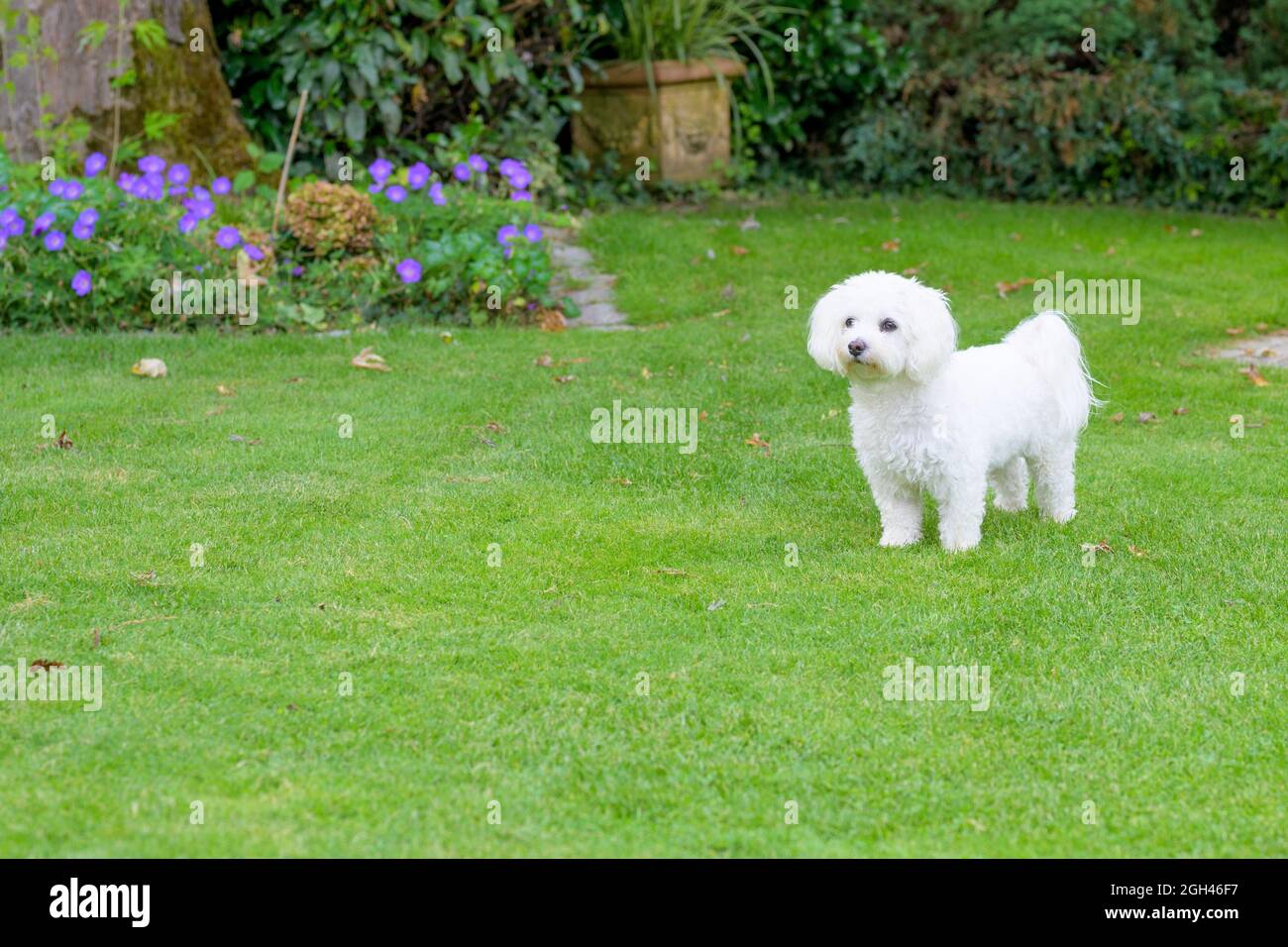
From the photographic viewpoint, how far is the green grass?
3219mm

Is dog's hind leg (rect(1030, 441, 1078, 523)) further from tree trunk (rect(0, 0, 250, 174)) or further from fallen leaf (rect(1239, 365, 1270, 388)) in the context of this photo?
tree trunk (rect(0, 0, 250, 174))

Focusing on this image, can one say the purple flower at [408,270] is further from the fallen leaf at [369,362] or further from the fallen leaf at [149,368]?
the fallen leaf at [149,368]

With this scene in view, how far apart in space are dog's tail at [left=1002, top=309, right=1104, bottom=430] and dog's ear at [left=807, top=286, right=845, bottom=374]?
749 mm

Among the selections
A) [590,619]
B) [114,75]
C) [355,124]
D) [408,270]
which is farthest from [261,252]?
[590,619]

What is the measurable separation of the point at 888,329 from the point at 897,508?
2.15ft

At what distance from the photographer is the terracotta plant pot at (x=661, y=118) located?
11.3 meters

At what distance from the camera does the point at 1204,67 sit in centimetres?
1208

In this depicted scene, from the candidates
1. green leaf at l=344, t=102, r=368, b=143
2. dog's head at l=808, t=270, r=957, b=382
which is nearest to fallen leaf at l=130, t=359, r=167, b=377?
green leaf at l=344, t=102, r=368, b=143

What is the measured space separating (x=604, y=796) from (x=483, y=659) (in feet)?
2.60

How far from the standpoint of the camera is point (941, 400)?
4754mm

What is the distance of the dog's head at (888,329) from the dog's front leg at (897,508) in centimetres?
41
